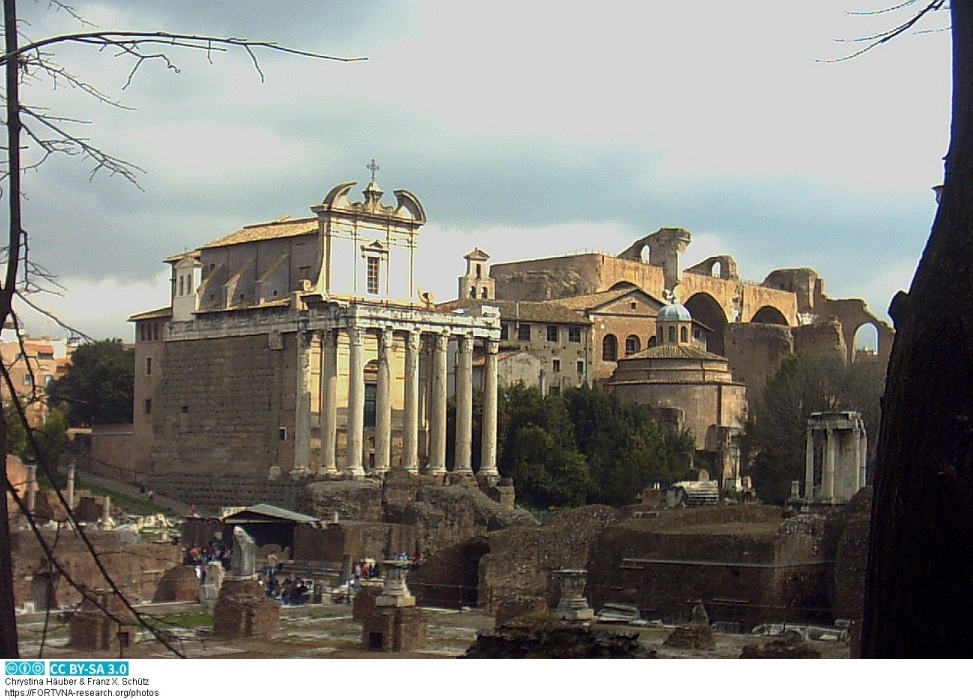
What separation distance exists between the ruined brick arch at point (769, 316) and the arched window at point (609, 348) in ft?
48.9

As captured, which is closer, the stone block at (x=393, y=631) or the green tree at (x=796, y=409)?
the stone block at (x=393, y=631)

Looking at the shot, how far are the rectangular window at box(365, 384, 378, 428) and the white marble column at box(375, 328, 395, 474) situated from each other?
151cm

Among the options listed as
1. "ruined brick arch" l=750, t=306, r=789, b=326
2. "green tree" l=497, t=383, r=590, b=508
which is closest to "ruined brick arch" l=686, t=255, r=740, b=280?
"ruined brick arch" l=750, t=306, r=789, b=326

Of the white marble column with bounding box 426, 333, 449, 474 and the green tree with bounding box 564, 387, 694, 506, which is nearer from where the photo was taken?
the white marble column with bounding box 426, 333, 449, 474

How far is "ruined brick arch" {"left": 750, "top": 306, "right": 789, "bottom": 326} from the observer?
68494 millimetres

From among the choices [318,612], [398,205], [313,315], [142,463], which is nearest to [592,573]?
[318,612]

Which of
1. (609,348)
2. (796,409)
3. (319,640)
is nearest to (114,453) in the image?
(796,409)

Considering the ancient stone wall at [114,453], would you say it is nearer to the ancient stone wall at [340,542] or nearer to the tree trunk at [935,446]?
the ancient stone wall at [340,542]

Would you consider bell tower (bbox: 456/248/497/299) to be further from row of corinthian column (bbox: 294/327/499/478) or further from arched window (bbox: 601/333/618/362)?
row of corinthian column (bbox: 294/327/499/478)

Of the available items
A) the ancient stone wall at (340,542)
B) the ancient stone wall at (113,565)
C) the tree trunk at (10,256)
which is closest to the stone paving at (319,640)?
the ancient stone wall at (113,565)

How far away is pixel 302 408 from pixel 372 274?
4.15 metres

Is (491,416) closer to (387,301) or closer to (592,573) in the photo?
(387,301)

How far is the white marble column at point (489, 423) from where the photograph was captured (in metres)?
39.4

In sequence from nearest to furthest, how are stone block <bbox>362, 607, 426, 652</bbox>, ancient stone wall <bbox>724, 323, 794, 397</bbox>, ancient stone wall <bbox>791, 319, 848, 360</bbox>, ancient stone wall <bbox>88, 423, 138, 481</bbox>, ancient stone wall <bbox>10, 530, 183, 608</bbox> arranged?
ancient stone wall <bbox>10, 530, 183, 608</bbox>, stone block <bbox>362, 607, 426, 652</bbox>, ancient stone wall <bbox>88, 423, 138, 481</bbox>, ancient stone wall <bbox>724, 323, 794, 397</bbox>, ancient stone wall <bbox>791, 319, 848, 360</bbox>
